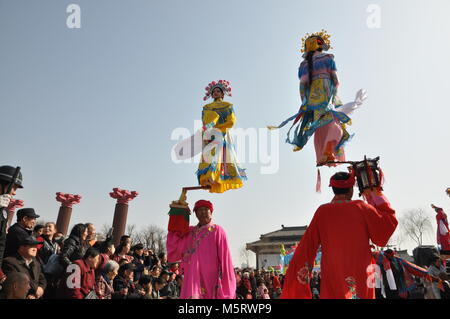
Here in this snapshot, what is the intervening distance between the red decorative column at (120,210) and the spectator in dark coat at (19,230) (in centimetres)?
1394

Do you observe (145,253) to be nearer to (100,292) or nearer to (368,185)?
(100,292)

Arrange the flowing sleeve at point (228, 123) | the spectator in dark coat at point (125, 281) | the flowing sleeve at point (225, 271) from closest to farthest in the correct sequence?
1. the flowing sleeve at point (225, 271)
2. the spectator in dark coat at point (125, 281)
3. the flowing sleeve at point (228, 123)

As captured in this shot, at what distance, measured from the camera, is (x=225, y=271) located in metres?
3.80

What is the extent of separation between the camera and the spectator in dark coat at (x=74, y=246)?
16.3 ft

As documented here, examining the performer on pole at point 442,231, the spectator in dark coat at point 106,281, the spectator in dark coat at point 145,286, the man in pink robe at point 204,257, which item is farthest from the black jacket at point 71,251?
the performer on pole at point 442,231

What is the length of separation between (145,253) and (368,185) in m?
6.93

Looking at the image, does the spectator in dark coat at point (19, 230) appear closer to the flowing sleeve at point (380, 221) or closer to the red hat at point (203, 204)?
the red hat at point (203, 204)

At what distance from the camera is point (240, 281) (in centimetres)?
1054

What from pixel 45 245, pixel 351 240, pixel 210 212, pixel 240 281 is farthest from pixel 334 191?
pixel 240 281

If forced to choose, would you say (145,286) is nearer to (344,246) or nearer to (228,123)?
(228,123)

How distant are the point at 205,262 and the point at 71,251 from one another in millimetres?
2530

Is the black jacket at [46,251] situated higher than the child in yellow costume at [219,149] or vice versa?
the child in yellow costume at [219,149]

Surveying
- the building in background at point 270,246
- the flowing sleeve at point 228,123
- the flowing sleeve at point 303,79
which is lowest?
the flowing sleeve at point 228,123

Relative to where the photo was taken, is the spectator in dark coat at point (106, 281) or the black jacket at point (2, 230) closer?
the black jacket at point (2, 230)
